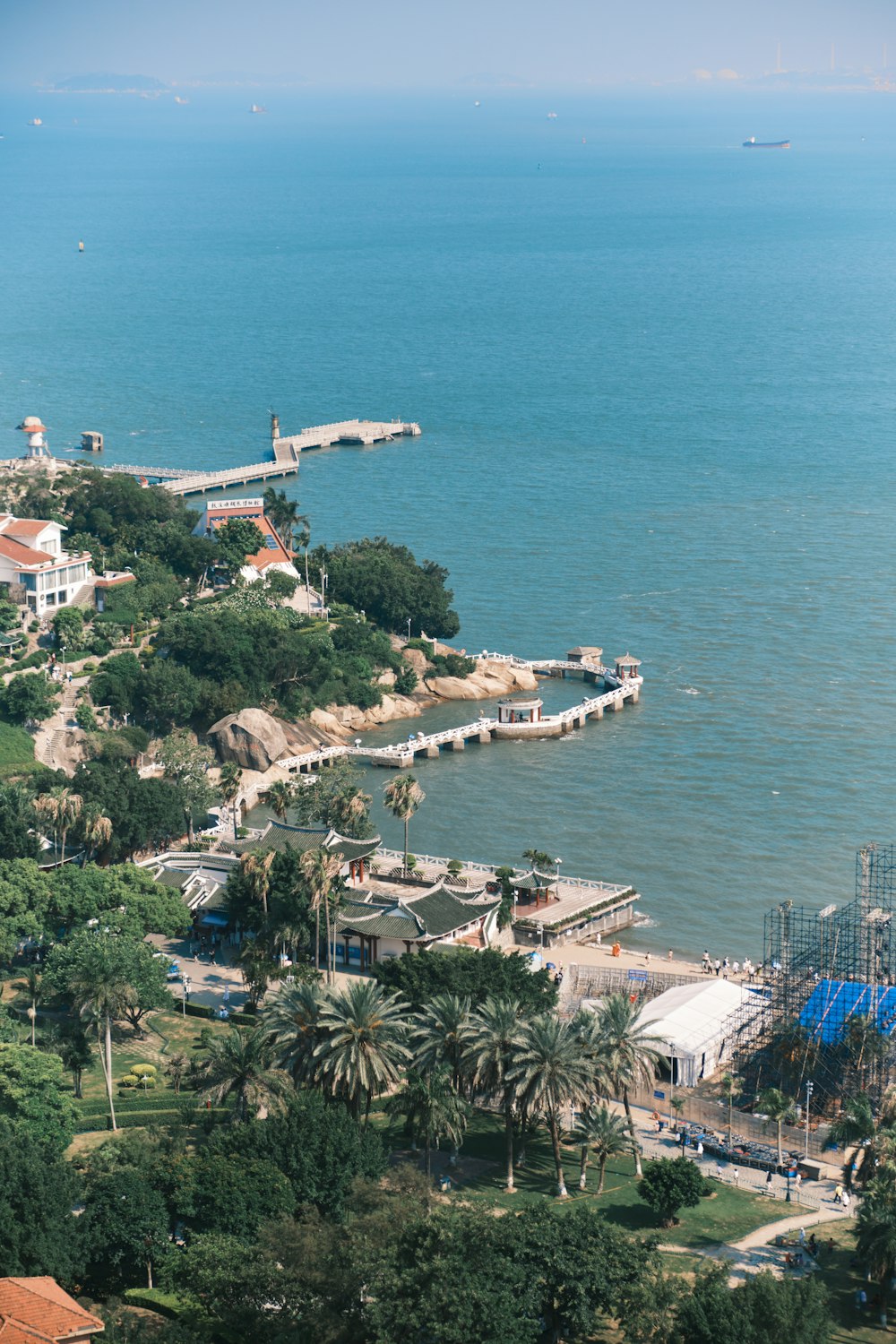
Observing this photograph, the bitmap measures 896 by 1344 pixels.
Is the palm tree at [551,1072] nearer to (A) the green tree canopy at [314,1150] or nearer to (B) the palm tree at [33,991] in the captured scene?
(A) the green tree canopy at [314,1150]

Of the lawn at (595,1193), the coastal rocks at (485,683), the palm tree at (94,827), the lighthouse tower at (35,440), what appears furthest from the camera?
the lighthouse tower at (35,440)

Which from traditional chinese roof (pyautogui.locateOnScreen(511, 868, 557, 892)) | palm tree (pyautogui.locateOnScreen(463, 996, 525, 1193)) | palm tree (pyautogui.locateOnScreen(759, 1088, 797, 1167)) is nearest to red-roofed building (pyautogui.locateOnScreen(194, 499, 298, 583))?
traditional chinese roof (pyautogui.locateOnScreen(511, 868, 557, 892))

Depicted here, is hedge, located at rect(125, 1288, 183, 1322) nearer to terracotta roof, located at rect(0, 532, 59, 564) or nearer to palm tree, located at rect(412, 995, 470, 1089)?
palm tree, located at rect(412, 995, 470, 1089)

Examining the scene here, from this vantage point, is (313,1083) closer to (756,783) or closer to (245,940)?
(245,940)

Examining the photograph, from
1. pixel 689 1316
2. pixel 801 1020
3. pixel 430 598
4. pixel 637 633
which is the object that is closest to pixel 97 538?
pixel 430 598

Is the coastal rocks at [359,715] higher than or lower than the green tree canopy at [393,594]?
lower

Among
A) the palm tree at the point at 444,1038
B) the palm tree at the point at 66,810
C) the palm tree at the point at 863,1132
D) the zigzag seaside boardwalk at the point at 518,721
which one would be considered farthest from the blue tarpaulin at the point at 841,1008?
the zigzag seaside boardwalk at the point at 518,721

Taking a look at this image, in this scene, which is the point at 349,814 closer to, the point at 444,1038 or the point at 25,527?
the point at 444,1038
